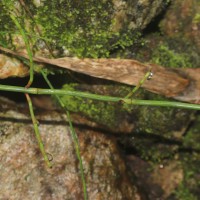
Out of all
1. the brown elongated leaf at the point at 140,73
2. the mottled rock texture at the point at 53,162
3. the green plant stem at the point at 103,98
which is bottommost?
the mottled rock texture at the point at 53,162

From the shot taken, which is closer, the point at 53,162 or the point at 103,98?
the point at 103,98

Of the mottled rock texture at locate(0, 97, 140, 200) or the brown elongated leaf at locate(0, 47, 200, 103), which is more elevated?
the brown elongated leaf at locate(0, 47, 200, 103)

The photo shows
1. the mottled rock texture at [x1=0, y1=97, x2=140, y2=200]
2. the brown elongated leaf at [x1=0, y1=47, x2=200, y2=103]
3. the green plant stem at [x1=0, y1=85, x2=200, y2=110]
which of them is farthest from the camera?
the brown elongated leaf at [x1=0, y1=47, x2=200, y2=103]

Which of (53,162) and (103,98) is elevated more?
(103,98)

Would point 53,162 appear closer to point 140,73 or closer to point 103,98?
point 103,98

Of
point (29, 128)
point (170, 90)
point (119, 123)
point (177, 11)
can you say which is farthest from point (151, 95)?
point (29, 128)

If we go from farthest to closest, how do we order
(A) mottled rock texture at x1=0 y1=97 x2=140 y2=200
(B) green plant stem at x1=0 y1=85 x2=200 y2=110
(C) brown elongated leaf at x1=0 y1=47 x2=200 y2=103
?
1. (C) brown elongated leaf at x1=0 y1=47 x2=200 y2=103
2. (A) mottled rock texture at x1=0 y1=97 x2=140 y2=200
3. (B) green plant stem at x1=0 y1=85 x2=200 y2=110

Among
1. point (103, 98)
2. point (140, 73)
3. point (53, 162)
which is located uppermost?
point (103, 98)

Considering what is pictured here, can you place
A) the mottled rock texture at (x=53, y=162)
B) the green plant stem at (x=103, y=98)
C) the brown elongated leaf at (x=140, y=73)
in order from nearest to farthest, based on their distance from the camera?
the green plant stem at (x=103, y=98) < the mottled rock texture at (x=53, y=162) < the brown elongated leaf at (x=140, y=73)

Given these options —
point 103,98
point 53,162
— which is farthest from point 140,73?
point 53,162

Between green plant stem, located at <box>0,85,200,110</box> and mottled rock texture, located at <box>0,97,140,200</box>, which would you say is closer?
green plant stem, located at <box>0,85,200,110</box>
